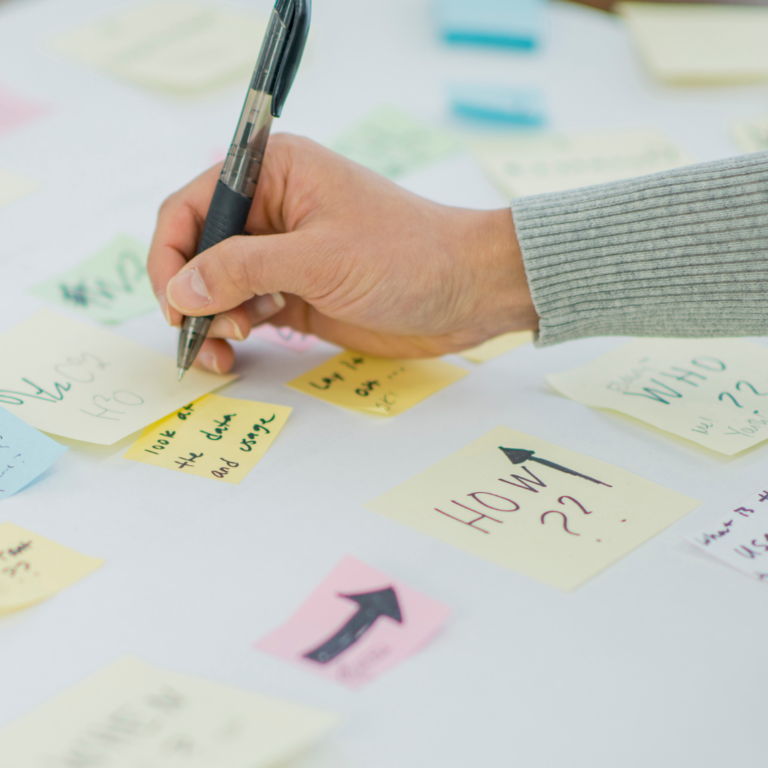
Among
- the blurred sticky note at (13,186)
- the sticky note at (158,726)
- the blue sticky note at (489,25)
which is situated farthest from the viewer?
the blue sticky note at (489,25)

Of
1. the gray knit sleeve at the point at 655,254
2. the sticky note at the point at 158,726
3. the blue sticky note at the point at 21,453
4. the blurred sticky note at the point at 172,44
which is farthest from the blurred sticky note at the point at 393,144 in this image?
the sticky note at the point at 158,726

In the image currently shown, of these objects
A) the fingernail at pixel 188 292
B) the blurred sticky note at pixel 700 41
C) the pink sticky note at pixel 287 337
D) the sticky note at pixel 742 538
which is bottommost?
the sticky note at pixel 742 538

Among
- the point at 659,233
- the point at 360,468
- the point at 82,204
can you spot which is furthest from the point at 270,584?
the point at 82,204

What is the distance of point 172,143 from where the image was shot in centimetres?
101

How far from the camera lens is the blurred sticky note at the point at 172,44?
3.70 feet

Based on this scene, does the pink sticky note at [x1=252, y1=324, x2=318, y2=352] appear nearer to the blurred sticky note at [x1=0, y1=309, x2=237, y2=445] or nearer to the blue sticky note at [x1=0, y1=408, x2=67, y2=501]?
the blurred sticky note at [x1=0, y1=309, x2=237, y2=445]

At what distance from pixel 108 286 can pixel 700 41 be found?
1016 millimetres

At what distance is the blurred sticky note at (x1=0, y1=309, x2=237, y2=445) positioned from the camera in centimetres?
60

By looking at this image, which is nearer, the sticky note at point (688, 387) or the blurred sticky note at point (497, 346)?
the sticky note at point (688, 387)

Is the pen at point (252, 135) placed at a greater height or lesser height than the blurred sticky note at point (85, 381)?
greater

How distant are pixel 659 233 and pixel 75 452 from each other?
0.48 metres

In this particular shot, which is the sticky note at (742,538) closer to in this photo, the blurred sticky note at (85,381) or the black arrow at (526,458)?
the black arrow at (526,458)

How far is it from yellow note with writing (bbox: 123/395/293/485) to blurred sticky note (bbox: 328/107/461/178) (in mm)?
452

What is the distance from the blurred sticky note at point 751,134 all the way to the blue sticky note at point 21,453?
91cm
